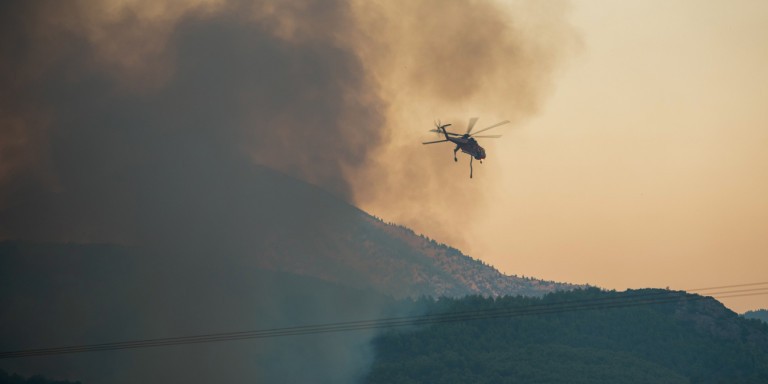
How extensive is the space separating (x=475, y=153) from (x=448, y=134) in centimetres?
413

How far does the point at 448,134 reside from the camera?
14562 centimetres

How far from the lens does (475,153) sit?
145m
